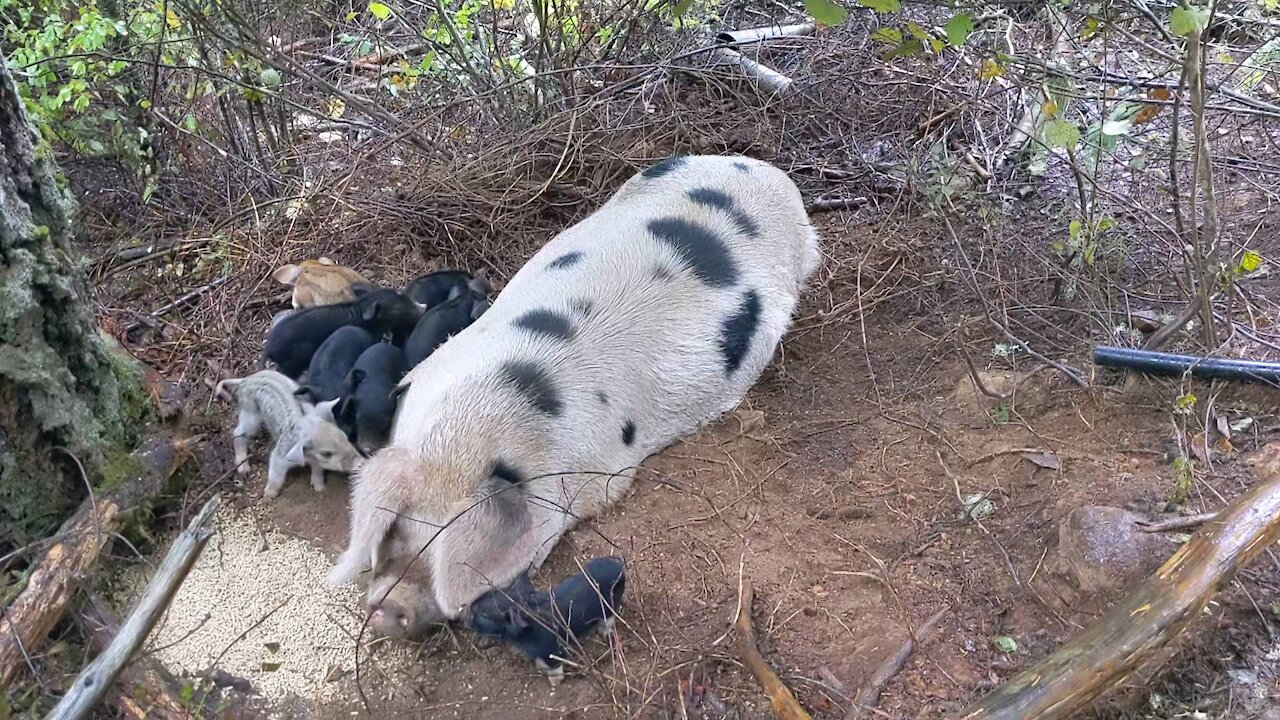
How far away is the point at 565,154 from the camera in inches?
196

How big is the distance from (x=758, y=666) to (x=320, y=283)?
2.67 metres

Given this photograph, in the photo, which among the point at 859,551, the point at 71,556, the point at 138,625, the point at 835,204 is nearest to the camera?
the point at 138,625

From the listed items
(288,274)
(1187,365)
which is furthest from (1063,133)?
(288,274)

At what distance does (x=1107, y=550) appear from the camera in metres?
2.71

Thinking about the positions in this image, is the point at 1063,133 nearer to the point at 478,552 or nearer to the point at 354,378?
the point at 478,552

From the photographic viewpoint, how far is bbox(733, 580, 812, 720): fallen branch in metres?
2.48

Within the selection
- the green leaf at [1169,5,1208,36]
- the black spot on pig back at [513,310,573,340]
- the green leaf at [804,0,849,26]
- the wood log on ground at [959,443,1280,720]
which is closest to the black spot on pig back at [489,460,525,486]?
the black spot on pig back at [513,310,573,340]

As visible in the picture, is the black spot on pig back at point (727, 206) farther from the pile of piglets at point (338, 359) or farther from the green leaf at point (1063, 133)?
the green leaf at point (1063, 133)

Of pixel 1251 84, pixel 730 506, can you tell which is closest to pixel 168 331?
pixel 730 506

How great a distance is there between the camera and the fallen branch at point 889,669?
8.29 feet

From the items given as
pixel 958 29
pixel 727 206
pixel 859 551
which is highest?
pixel 958 29

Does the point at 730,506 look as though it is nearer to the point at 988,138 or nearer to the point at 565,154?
the point at 565,154

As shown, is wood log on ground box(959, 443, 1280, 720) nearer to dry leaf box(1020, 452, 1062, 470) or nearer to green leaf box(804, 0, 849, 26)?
dry leaf box(1020, 452, 1062, 470)

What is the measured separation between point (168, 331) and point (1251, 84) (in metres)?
5.45
